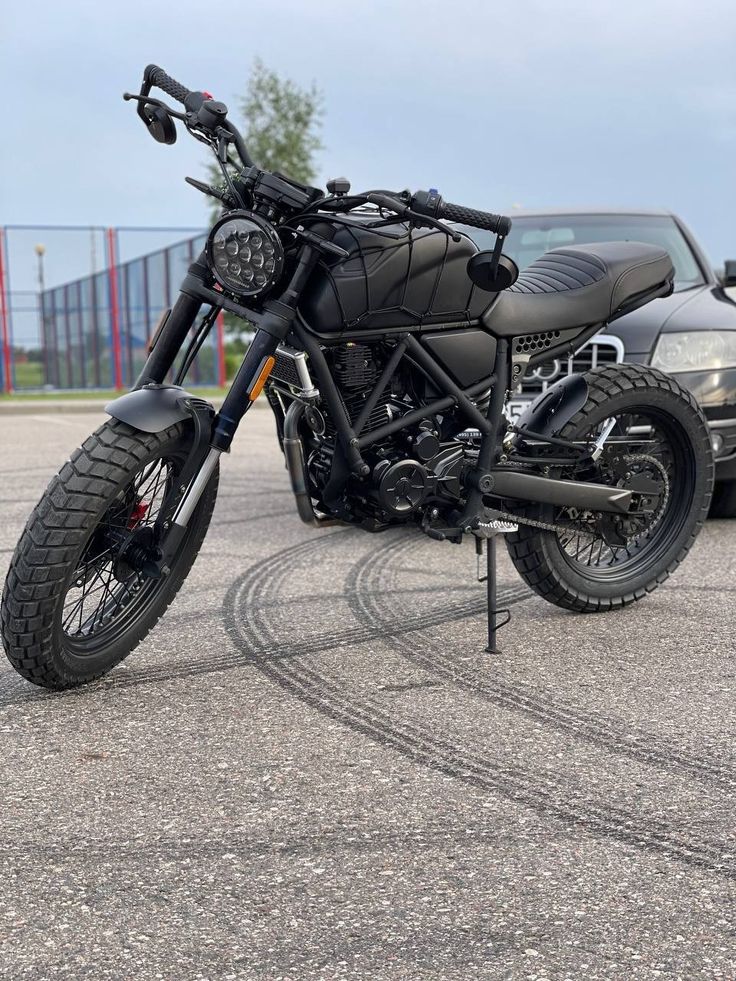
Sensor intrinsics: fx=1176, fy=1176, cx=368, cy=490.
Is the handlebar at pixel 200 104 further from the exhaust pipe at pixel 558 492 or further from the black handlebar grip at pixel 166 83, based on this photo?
the exhaust pipe at pixel 558 492

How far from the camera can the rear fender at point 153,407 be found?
341 centimetres

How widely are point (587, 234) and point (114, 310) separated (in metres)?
17.9

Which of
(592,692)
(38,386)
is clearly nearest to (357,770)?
(592,692)

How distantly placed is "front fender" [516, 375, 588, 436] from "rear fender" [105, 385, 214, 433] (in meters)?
1.38

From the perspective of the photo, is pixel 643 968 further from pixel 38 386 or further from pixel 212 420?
pixel 38 386

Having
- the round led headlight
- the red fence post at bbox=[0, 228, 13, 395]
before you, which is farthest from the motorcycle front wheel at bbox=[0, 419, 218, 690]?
the red fence post at bbox=[0, 228, 13, 395]

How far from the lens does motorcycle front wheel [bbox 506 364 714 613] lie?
4340 millimetres

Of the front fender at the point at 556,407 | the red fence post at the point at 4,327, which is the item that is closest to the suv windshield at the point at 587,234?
the front fender at the point at 556,407

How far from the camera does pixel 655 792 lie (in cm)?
286

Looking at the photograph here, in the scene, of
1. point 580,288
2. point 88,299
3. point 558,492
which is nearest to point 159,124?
point 580,288

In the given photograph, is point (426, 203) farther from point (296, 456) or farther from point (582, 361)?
point (582, 361)

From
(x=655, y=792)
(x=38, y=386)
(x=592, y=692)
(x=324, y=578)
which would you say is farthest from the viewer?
(x=38, y=386)

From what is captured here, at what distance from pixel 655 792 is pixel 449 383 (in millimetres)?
1612

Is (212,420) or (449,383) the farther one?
(449,383)
